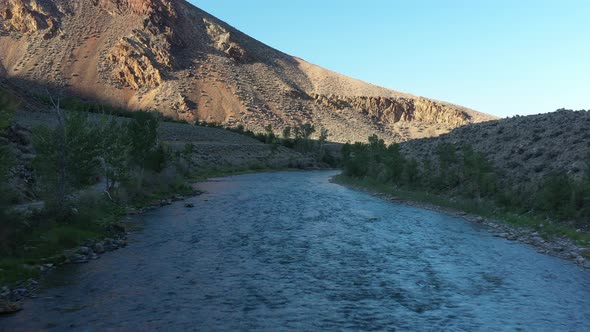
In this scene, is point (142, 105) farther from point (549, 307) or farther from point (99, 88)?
point (549, 307)

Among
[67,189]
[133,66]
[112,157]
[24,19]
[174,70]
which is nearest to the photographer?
[67,189]

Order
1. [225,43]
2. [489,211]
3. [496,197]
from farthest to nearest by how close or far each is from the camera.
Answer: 1. [225,43]
2. [496,197]
3. [489,211]

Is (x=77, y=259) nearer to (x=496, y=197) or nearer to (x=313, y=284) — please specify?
(x=313, y=284)

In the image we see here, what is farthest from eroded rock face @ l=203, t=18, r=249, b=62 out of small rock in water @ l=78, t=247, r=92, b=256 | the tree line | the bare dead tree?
small rock in water @ l=78, t=247, r=92, b=256

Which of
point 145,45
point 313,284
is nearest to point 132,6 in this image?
point 145,45

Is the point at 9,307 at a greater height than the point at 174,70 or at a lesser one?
lesser

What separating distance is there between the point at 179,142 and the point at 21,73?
6528 cm

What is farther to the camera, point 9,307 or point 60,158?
point 60,158

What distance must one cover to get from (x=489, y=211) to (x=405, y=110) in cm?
16740

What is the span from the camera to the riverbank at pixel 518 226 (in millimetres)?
21266

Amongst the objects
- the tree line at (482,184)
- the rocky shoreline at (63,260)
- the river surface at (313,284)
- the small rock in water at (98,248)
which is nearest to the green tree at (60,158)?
the rocky shoreline at (63,260)

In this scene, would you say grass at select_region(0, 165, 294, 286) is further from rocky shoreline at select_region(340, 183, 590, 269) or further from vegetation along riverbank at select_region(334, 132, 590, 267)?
vegetation along riverbank at select_region(334, 132, 590, 267)

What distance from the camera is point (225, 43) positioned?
17112 centimetres

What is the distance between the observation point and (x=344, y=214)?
3338 cm
